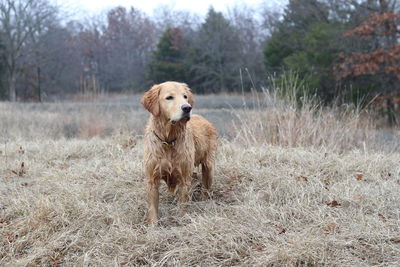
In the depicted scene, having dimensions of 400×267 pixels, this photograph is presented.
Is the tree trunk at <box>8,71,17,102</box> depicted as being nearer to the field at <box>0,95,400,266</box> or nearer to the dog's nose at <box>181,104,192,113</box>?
the field at <box>0,95,400,266</box>

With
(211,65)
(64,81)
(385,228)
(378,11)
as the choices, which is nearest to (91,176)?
(385,228)

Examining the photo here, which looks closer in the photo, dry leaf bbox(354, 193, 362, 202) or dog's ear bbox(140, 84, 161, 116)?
dog's ear bbox(140, 84, 161, 116)

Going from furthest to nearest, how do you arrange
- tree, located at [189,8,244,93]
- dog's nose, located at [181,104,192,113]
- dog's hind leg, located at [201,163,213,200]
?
tree, located at [189,8,244,93]
dog's hind leg, located at [201,163,213,200]
dog's nose, located at [181,104,192,113]

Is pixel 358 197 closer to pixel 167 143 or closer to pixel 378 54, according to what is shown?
pixel 167 143

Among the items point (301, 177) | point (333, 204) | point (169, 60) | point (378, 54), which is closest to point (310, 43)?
point (378, 54)

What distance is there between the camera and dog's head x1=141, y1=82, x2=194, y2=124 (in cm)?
348

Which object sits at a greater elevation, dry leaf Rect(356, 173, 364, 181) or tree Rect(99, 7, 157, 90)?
tree Rect(99, 7, 157, 90)

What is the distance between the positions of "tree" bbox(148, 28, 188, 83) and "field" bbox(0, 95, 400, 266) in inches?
879

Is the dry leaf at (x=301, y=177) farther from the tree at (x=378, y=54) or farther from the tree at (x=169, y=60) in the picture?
the tree at (x=169, y=60)

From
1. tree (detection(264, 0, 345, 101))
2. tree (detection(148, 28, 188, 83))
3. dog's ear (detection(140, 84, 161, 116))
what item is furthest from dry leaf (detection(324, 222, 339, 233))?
tree (detection(148, 28, 188, 83))

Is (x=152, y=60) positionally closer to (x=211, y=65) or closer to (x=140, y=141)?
(x=211, y=65)

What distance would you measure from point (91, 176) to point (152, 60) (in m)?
25.5

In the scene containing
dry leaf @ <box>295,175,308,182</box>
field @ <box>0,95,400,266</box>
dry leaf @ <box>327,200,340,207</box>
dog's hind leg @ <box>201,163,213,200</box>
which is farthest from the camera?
dry leaf @ <box>295,175,308,182</box>

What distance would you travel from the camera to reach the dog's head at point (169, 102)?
3.48 meters
